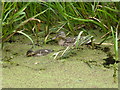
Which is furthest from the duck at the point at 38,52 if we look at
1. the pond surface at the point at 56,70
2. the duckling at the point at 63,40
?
the duckling at the point at 63,40

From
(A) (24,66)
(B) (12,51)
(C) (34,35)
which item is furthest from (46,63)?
(C) (34,35)

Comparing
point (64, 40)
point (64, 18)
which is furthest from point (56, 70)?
point (64, 18)

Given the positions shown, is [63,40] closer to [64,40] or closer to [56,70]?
[64,40]

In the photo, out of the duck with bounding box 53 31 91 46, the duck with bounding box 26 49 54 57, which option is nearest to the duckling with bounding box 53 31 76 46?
the duck with bounding box 53 31 91 46

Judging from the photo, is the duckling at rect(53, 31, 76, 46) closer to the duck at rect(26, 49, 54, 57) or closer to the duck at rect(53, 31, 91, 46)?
the duck at rect(53, 31, 91, 46)

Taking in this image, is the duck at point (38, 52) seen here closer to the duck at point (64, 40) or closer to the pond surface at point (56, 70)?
the pond surface at point (56, 70)

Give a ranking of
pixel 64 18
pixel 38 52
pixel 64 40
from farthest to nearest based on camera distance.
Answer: pixel 64 18
pixel 64 40
pixel 38 52

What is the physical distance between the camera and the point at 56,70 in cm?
162

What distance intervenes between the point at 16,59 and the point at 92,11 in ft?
2.16

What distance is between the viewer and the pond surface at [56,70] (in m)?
1.43

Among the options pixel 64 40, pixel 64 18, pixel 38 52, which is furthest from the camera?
pixel 64 18

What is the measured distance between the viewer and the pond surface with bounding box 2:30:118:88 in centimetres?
143

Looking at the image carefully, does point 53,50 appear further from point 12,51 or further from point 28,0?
point 28,0

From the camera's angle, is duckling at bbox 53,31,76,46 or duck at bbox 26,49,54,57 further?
duckling at bbox 53,31,76,46
